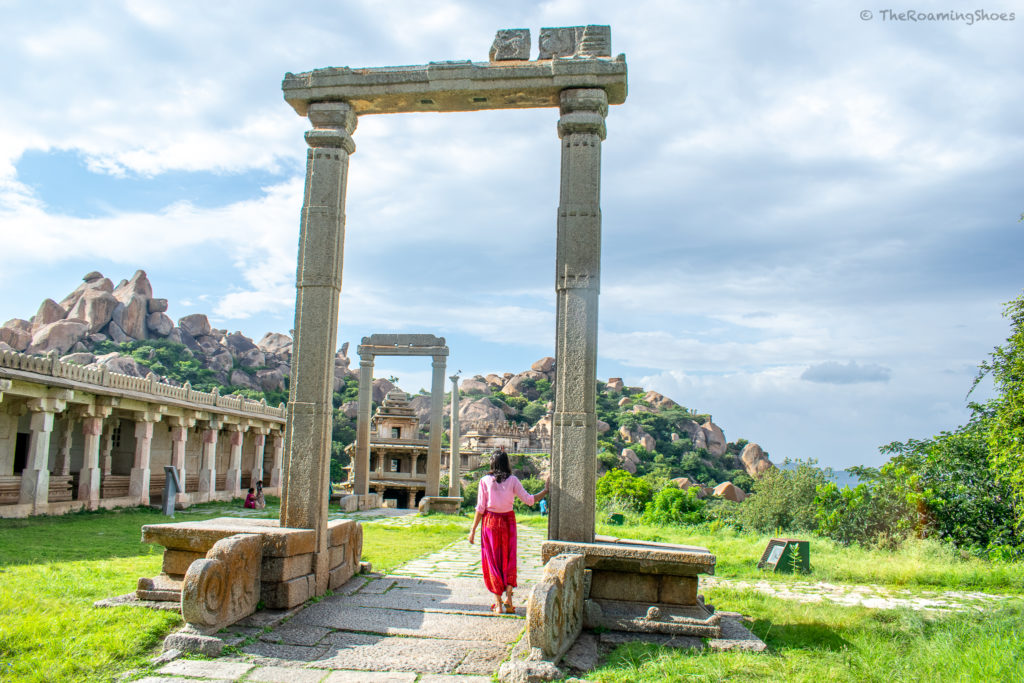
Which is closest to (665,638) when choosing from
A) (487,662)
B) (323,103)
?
(487,662)

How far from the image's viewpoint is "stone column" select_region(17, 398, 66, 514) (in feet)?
50.5

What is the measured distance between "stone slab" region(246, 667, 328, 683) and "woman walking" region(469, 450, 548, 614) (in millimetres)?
1966

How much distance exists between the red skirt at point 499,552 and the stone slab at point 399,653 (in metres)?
0.96

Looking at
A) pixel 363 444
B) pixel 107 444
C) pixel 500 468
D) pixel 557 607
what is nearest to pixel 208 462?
pixel 107 444

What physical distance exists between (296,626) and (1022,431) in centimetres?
1063

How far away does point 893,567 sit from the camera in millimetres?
10695

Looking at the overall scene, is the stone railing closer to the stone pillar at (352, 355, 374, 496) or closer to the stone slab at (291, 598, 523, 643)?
the stone pillar at (352, 355, 374, 496)

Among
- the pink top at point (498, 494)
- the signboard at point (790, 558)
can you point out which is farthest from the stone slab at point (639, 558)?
the signboard at point (790, 558)

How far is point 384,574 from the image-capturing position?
26.3ft

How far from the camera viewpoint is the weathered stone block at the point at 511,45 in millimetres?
7008

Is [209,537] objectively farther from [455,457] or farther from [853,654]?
[455,457]

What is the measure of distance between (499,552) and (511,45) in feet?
16.2

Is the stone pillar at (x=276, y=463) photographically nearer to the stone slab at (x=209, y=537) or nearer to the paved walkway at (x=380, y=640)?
the paved walkway at (x=380, y=640)

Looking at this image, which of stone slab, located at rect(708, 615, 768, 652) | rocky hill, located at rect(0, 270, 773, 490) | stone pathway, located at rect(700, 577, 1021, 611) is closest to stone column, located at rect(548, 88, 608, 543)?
stone slab, located at rect(708, 615, 768, 652)
